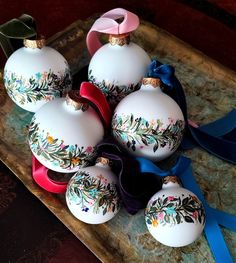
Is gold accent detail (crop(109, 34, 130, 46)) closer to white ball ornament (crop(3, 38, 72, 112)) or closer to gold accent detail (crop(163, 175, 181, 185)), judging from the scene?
white ball ornament (crop(3, 38, 72, 112))

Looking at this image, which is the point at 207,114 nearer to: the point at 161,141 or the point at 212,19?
the point at 161,141

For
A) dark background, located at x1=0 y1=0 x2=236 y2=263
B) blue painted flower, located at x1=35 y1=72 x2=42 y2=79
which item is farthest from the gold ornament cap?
dark background, located at x1=0 y1=0 x2=236 y2=263

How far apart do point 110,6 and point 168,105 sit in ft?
1.49

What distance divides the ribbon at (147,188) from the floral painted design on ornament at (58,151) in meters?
0.02

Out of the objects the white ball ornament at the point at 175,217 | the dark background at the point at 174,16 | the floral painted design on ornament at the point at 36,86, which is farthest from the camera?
the dark background at the point at 174,16

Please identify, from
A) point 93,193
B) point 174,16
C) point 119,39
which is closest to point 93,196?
point 93,193

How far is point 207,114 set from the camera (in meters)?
0.73

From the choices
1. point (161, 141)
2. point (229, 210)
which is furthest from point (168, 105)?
point (229, 210)

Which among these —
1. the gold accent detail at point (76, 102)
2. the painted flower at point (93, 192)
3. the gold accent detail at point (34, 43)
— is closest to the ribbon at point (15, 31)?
the gold accent detail at point (34, 43)

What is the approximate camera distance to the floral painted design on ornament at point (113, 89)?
656 mm

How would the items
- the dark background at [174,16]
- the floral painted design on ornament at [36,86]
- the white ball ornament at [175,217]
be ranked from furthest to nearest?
the dark background at [174,16] → the floral painted design on ornament at [36,86] → the white ball ornament at [175,217]

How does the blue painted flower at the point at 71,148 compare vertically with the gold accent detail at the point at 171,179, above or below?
above

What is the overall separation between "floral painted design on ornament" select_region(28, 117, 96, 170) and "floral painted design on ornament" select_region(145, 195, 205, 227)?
0.10 meters

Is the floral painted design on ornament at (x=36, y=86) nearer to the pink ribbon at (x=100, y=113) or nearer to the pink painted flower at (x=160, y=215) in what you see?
the pink ribbon at (x=100, y=113)
